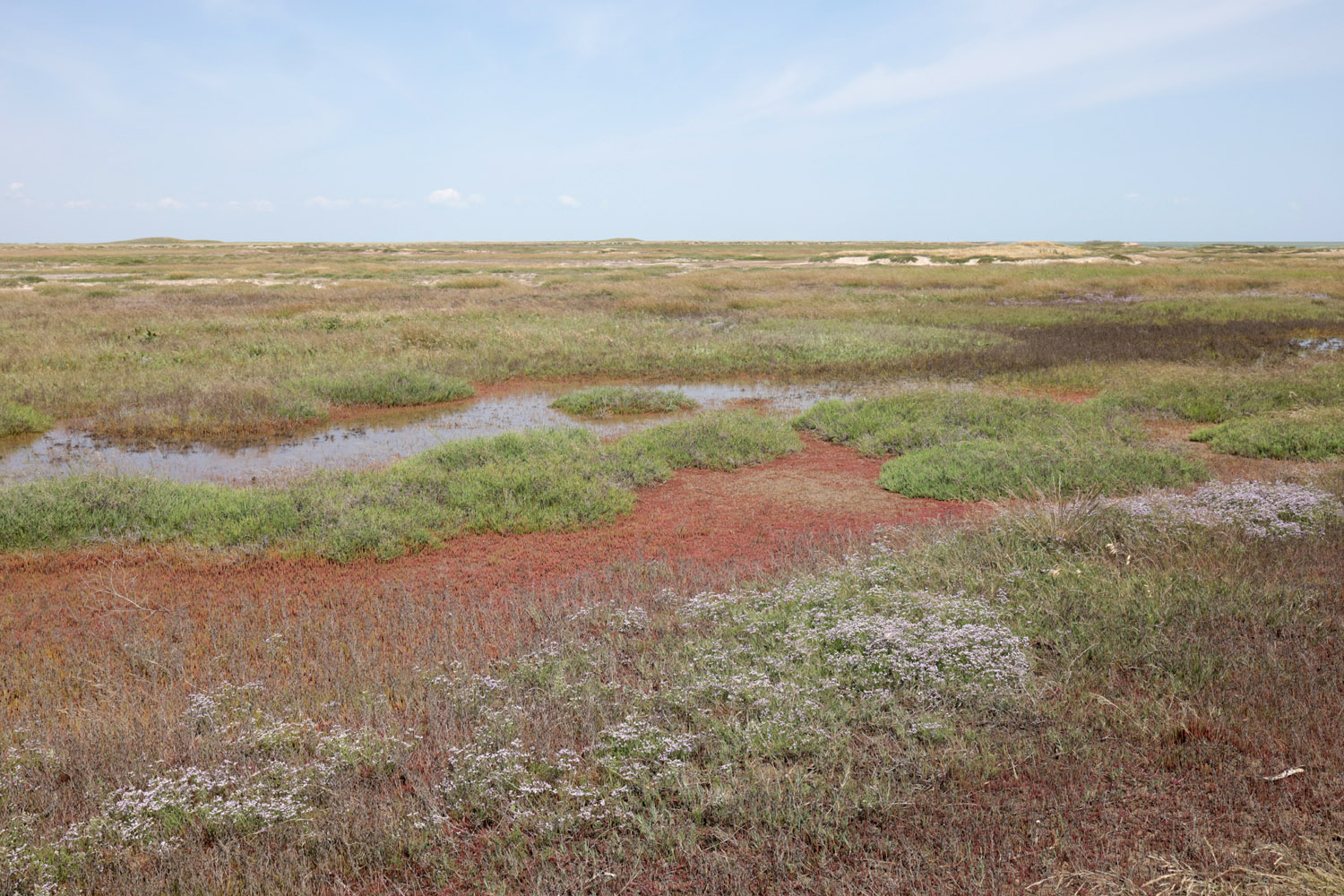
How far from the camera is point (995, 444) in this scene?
11602 millimetres

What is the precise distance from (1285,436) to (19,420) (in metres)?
22.3

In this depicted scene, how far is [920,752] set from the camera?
402 cm

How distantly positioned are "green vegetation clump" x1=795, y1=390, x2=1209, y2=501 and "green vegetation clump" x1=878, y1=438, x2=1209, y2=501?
12 mm

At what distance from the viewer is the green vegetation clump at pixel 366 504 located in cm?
884

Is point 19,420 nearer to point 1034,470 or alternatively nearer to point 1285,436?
point 1034,470

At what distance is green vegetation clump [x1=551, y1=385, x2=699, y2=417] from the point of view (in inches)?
651

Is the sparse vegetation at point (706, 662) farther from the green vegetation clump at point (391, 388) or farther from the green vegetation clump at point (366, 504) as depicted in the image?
the green vegetation clump at point (391, 388)

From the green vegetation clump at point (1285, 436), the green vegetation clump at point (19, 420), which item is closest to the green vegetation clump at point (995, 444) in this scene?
the green vegetation clump at point (1285, 436)

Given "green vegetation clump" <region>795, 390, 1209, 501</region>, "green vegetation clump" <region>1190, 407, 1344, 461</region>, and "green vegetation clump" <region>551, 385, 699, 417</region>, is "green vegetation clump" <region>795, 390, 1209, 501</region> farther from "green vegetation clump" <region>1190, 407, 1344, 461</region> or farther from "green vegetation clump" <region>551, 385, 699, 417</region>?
"green vegetation clump" <region>551, 385, 699, 417</region>

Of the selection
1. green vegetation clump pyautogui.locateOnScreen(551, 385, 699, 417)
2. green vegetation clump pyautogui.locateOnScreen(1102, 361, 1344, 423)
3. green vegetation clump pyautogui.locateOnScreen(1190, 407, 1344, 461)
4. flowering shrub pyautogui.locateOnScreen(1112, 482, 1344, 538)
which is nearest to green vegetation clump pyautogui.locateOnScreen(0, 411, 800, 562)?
green vegetation clump pyautogui.locateOnScreen(551, 385, 699, 417)

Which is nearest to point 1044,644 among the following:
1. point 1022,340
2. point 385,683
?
point 385,683

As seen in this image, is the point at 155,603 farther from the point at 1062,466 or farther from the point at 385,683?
the point at 1062,466

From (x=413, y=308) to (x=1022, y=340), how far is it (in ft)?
73.6

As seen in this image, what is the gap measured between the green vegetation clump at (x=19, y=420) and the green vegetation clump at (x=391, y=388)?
490 cm
